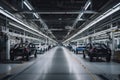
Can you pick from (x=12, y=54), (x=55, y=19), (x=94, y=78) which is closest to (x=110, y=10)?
(x=94, y=78)

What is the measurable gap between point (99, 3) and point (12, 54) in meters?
10.1

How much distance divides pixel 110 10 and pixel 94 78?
864 cm

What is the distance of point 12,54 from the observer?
21375mm

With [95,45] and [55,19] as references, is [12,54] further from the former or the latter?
[55,19]

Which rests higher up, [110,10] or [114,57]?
[110,10]

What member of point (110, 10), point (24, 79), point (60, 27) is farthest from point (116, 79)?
point (60, 27)

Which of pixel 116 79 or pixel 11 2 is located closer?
pixel 116 79

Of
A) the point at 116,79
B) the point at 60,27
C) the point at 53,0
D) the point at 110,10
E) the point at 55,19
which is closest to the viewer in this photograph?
the point at 116,79

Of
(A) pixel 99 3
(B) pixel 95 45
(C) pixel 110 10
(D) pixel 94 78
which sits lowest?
(D) pixel 94 78

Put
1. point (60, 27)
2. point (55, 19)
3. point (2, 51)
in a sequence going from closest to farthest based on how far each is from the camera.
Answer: point (2, 51)
point (55, 19)
point (60, 27)

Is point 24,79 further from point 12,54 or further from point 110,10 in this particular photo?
point 12,54

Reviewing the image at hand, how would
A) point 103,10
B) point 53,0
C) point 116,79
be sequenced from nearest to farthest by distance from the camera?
point 116,79 < point 103,10 < point 53,0

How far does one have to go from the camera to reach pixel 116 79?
32.4 ft

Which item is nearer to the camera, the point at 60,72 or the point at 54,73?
the point at 54,73
